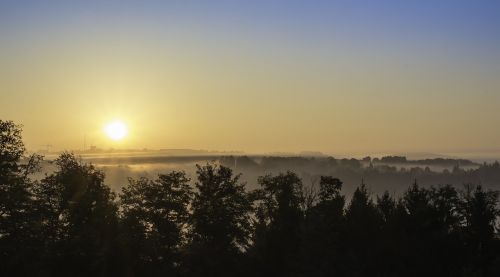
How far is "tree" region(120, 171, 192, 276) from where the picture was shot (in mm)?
47844

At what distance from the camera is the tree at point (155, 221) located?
47.8 meters

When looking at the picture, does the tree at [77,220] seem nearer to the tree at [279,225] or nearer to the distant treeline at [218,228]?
the distant treeline at [218,228]

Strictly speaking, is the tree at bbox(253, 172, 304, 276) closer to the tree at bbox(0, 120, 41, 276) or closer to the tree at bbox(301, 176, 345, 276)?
the tree at bbox(301, 176, 345, 276)

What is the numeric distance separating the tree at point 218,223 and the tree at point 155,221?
1.60 metres

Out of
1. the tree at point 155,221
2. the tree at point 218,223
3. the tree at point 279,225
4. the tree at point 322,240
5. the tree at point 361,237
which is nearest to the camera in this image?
the tree at point 155,221

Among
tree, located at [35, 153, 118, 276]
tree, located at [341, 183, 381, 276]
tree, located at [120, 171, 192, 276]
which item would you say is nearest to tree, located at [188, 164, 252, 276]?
tree, located at [120, 171, 192, 276]

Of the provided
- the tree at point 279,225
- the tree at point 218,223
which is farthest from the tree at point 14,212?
the tree at point 279,225

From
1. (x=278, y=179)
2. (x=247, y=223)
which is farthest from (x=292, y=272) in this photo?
(x=278, y=179)

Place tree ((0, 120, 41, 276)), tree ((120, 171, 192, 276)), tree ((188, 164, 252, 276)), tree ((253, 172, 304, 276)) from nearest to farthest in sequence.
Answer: tree ((0, 120, 41, 276)), tree ((120, 171, 192, 276)), tree ((188, 164, 252, 276)), tree ((253, 172, 304, 276))

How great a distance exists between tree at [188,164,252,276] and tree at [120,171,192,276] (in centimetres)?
160

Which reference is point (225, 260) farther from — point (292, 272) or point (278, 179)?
point (278, 179)

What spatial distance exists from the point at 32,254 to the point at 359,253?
106 feet

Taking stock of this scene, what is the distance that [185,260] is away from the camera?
49.1 metres

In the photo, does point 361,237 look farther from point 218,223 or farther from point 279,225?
point 218,223
